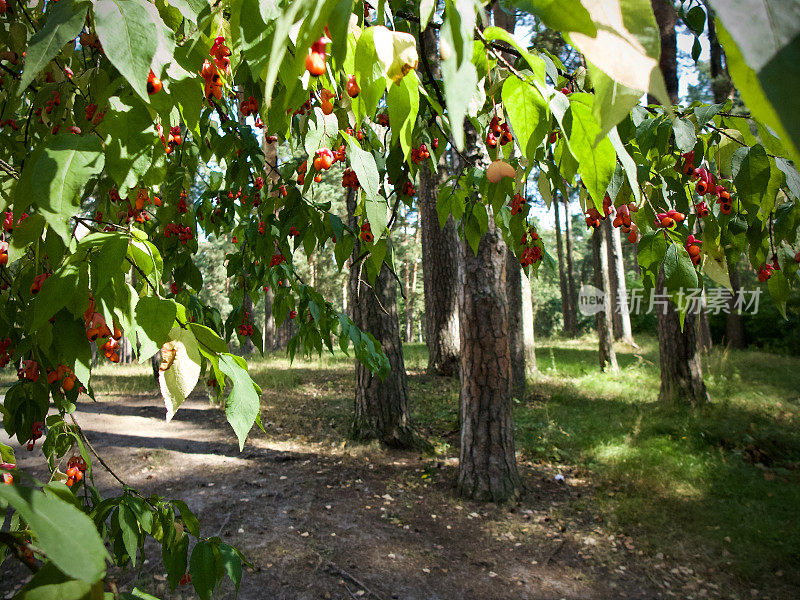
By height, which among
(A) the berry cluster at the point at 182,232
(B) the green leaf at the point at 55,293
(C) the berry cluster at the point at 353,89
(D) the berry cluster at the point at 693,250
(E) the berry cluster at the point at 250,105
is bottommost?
(B) the green leaf at the point at 55,293

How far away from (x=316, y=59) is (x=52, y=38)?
32cm

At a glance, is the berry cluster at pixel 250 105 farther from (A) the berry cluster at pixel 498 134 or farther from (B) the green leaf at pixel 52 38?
(B) the green leaf at pixel 52 38

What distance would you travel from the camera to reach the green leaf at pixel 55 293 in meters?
0.83

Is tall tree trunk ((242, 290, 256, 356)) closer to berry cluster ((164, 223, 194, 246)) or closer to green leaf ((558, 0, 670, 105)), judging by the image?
berry cluster ((164, 223, 194, 246))

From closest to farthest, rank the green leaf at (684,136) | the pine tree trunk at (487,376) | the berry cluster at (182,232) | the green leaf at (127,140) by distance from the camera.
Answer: the green leaf at (127,140) < the green leaf at (684,136) < the berry cluster at (182,232) < the pine tree trunk at (487,376)

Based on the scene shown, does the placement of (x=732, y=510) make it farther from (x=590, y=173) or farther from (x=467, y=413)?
(x=590, y=173)

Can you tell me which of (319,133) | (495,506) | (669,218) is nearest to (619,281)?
(495,506)

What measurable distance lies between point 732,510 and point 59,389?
5.22m

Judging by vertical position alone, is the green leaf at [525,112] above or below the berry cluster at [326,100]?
below

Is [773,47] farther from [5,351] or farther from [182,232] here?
[182,232]

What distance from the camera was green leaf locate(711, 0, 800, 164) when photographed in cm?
21

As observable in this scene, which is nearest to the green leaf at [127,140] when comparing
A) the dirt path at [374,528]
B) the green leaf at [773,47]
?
the green leaf at [773,47]

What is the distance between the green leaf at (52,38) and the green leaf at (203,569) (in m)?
1.16

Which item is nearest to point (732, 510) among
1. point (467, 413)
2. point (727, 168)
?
point (467, 413)
